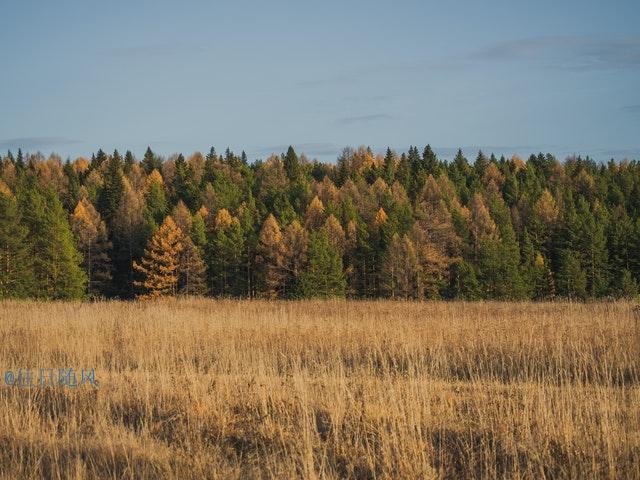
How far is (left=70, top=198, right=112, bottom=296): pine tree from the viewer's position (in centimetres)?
5669

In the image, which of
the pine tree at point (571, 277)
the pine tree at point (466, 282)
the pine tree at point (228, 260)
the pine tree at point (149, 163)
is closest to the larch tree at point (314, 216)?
the pine tree at point (228, 260)

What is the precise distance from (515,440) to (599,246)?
185ft

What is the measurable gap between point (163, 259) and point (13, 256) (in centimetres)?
1220

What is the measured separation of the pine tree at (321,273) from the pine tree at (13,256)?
19.5m

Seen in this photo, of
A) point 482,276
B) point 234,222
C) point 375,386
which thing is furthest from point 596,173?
point 375,386

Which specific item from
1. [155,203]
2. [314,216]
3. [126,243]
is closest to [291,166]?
[155,203]

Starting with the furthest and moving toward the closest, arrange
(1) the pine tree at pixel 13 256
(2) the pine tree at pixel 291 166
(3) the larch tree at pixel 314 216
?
1. (2) the pine tree at pixel 291 166
2. (3) the larch tree at pixel 314 216
3. (1) the pine tree at pixel 13 256

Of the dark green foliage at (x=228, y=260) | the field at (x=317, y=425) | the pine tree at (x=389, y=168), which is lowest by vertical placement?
the field at (x=317, y=425)

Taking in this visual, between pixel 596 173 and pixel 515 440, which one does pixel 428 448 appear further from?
pixel 596 173

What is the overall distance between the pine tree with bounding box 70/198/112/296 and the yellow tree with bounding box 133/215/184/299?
Answer: 18.7ft

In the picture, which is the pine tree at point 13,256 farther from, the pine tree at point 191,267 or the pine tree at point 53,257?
the pine tree at point 191,267

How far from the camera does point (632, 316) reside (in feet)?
47.6

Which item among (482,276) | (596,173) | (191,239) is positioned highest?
(596,173)

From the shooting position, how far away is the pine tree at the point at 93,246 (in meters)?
56.7
